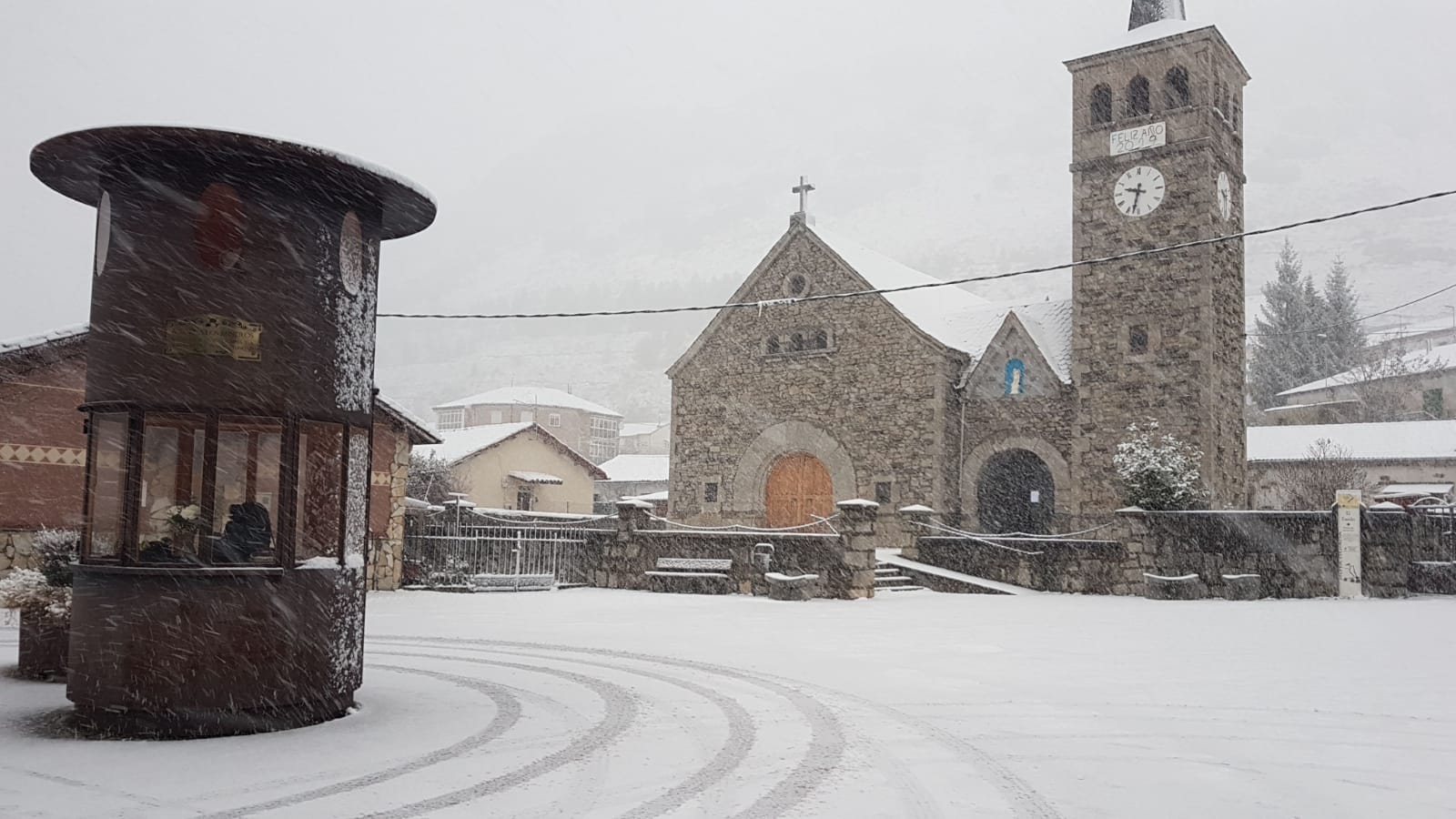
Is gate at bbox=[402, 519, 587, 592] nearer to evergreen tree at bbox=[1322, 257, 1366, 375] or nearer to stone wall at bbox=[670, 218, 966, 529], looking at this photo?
stone wall at bbox=[670, 218, 966, 529]

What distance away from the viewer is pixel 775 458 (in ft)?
91.3

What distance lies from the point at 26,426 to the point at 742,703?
480 inches

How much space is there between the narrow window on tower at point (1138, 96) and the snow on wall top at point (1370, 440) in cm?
1782

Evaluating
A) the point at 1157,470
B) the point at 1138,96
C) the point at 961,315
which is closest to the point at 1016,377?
the point at 961,315

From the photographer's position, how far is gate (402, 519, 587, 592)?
18703 mm

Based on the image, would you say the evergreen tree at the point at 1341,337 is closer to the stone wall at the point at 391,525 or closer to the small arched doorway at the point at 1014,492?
the small arched doorway at the point at 1014,492

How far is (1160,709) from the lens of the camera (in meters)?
7.50

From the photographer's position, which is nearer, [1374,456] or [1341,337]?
[1374,456]

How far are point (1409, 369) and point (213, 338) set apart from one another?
57.1m

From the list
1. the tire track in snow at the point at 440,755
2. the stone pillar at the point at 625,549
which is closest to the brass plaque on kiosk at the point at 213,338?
the tire track in snow at the point at 440,755

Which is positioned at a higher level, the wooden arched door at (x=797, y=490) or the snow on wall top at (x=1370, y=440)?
the snow on wall top at (x=1370, y=440)

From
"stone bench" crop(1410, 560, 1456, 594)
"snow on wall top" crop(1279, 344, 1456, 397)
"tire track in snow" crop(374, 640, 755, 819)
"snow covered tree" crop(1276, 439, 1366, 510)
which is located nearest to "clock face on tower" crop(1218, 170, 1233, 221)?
"stone bench" crop(1410, 560, 1456, 594)

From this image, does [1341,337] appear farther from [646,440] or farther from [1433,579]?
[646,440]

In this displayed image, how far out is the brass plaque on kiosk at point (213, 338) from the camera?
655cm
